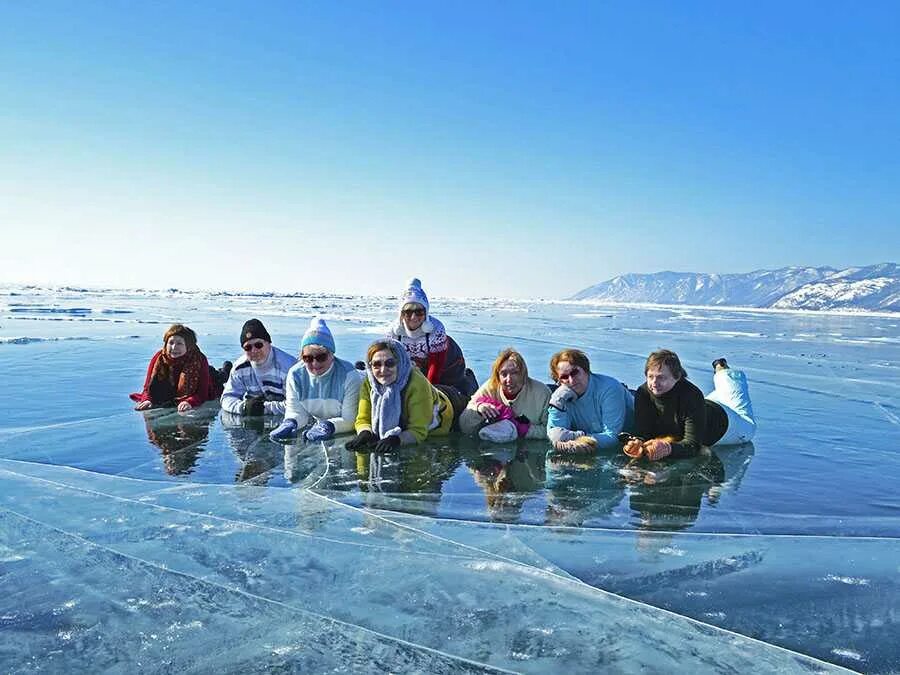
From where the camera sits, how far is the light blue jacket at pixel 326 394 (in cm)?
747

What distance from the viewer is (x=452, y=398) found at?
8.18 m

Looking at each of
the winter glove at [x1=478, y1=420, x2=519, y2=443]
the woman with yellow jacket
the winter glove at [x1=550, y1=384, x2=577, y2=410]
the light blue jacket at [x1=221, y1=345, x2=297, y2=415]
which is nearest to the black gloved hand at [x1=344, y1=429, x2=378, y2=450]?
the woman with yellow jacket

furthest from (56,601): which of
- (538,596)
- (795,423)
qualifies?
(795,423)

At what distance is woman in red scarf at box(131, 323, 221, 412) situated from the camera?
30.4 ft

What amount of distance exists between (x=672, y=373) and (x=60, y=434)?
7129 millimetres

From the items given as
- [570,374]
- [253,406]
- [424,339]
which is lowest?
[253,406]

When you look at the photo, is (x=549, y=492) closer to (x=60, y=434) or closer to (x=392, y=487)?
(x=392, y=487)

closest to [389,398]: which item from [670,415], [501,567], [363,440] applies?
[363,440]

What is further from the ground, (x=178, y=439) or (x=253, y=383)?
(x=253, y=383)

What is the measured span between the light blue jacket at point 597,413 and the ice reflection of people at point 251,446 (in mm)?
2998

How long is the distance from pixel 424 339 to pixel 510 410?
1.73 metres

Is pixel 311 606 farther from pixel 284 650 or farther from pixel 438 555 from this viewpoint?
pixel 438 555

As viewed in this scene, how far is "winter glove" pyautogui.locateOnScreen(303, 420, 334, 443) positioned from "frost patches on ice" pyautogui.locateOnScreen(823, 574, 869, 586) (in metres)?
5.00

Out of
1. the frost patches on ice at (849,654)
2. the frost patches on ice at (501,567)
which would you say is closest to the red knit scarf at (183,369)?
the frost patches on ice at (501,567)
